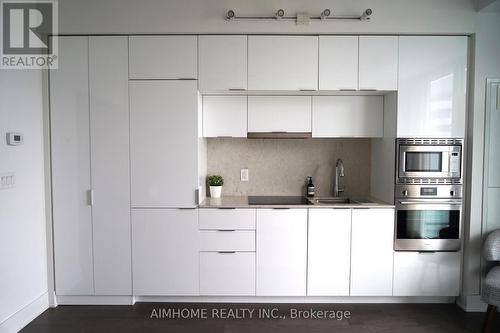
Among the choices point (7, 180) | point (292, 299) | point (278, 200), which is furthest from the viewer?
point (278, 200)

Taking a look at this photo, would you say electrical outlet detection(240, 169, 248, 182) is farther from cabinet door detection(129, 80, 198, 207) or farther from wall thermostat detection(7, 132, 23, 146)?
wall thermostat detection(7, 132, 23, 146)

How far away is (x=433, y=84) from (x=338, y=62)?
0.84 meters

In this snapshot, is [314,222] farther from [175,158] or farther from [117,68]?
[117,68]

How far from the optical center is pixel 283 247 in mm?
2602

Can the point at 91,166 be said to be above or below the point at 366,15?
below

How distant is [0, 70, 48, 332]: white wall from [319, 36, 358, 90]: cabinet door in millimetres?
2450

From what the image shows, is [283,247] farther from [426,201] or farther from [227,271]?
[426,201]

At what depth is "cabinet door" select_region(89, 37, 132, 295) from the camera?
99.7 inches

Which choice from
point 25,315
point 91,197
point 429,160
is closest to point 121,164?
point 91,197

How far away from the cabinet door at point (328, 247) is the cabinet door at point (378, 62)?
1.14 m

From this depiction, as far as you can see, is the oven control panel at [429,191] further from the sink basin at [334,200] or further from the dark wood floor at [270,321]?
the dark wood floor at [270,321]

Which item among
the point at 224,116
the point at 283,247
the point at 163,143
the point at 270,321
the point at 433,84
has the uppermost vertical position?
the point at 433,84

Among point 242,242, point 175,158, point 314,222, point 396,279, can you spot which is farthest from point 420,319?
point 175,158

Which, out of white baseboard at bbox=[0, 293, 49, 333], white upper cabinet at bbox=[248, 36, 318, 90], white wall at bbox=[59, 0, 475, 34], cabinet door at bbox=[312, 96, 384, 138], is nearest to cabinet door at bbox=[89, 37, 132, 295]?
white wall at bbox=[59, 0, 475, 34]
